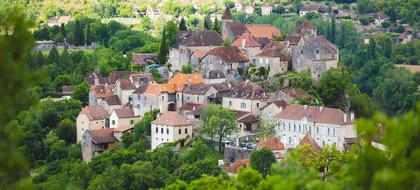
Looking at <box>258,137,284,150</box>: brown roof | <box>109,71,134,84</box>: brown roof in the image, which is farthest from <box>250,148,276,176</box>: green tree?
<box>109,71,134,84</box>: brown roof

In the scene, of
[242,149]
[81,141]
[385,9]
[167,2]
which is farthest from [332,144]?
[167,2]

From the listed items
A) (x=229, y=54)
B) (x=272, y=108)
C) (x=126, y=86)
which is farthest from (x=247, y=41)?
(x=272, y=108)

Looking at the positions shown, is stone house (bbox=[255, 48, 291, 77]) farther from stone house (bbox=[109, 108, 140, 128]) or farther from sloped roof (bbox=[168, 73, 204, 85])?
stone house (bbox=[109, 108, 140, 128])

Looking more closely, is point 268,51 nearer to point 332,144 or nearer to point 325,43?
point 325,43

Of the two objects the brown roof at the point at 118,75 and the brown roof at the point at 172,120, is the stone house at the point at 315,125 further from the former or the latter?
the brown roof at the point at 118,75

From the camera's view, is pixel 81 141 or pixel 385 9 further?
pixel 385 9
